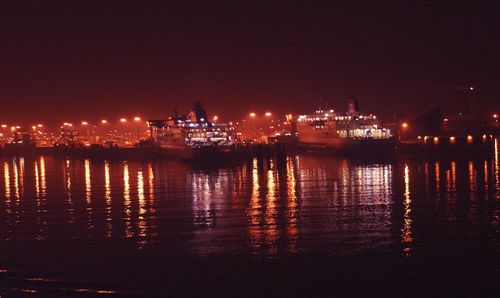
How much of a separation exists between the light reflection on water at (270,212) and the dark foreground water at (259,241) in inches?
1.7

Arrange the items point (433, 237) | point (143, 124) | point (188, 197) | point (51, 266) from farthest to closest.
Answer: point (143, 124), point (188, 197), point (433, 237), point (51, 266)

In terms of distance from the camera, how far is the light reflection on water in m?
14.2

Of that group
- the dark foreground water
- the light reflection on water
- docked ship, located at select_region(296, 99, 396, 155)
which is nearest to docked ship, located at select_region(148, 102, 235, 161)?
docked ship, located at select_region(296, 99, 396, 155)

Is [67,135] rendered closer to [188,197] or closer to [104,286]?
[188,197]

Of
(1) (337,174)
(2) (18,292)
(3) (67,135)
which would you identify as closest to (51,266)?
(2) (18,292)

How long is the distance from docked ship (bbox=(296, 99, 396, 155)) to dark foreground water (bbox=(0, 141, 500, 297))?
1021 inches

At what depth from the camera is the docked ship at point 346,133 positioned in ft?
174

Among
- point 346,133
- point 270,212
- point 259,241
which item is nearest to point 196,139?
point 346,133

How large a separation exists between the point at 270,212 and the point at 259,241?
Result: 4716 mm

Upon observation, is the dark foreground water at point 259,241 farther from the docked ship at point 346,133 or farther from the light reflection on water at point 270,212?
the docked ship at point 346,133

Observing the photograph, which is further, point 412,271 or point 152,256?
point 152,256

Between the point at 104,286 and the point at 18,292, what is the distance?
1.40m

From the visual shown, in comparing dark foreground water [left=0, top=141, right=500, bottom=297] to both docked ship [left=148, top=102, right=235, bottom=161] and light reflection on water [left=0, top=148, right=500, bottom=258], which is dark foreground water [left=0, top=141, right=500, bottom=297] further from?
docked ship [left=148, top=102, right=235, bottom=161]

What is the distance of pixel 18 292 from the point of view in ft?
34.8
